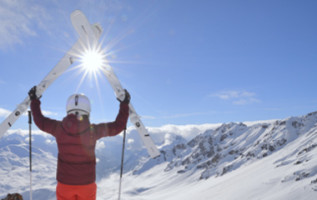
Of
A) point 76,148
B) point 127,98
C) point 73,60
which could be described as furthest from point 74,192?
point 73,60

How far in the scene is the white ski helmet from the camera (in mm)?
5312

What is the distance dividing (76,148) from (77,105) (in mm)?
922

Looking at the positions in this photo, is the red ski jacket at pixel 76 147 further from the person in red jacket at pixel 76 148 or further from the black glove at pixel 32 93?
the black glove at pixel 32 93

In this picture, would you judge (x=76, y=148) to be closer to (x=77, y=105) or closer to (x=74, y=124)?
(x=74, y=124)

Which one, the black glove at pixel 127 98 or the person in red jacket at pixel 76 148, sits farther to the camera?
the black glove at pixel 127 98

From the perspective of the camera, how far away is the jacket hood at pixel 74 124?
495cm

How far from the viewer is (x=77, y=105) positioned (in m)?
5.30

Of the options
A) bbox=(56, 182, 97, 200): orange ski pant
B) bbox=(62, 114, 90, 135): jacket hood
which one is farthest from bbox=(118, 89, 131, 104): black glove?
bbox=(56, 182, 97, 200): orange ski pant

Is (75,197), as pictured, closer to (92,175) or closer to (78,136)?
(92,175)

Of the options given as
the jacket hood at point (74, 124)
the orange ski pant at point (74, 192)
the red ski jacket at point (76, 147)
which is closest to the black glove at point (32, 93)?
the red ski jacket at point (76, 147)

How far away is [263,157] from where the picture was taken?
562 ft

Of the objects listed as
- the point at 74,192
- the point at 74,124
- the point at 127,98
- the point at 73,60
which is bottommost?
the point at 74,192

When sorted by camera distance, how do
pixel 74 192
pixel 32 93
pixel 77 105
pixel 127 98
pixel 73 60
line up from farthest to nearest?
pixel 73 60
pixel 32 93
pixel 127 98
pixel 77 105
pixel 74 192

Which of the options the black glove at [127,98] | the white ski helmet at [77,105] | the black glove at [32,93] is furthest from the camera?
the black glove at [32,93]
